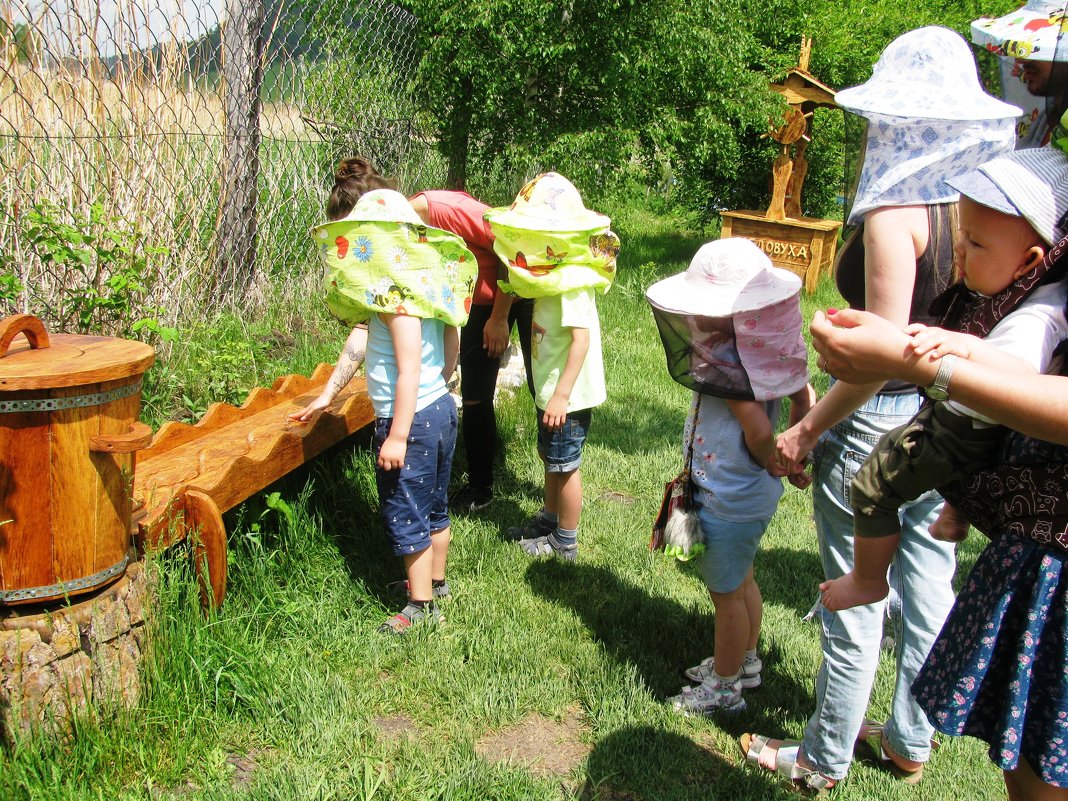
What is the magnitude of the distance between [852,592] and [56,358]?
2.00m

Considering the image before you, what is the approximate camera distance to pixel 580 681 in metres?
2.93

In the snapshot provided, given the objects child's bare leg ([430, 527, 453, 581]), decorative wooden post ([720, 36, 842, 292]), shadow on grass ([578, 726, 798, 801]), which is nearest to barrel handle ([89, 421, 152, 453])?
child's bare leg ([430, 527, 453, 581])

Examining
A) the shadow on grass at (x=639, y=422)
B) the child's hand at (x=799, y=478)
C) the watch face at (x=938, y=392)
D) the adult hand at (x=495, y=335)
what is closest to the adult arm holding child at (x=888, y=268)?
the child's hand at (x=799, y=478)

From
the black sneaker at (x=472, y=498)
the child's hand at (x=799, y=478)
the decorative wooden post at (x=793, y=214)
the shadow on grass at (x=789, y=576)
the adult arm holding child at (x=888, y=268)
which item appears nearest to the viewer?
the adult arm holding child at (x=888, y=268)

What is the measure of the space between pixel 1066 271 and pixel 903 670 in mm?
1459

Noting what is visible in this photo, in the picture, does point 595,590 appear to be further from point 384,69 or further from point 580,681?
point 384,69

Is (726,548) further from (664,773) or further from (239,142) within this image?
(239,142)

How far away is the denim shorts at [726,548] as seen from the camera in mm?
2588

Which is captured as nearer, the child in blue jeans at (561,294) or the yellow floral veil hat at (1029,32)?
the yellow floral veil hat at (1029,32)

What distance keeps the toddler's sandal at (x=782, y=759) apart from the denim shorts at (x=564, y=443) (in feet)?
4.42

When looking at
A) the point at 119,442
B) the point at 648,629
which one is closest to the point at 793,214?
the point at 648,629

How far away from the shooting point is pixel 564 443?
363 cm

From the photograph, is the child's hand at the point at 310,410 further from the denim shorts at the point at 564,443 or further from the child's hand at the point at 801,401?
the child's hand at the point at 801,401

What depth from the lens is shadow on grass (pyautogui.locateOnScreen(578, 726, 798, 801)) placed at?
2473 millimetres
